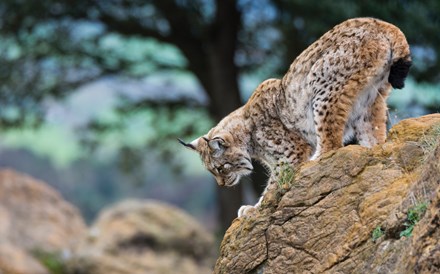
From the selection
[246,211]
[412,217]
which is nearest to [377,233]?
[412,217]

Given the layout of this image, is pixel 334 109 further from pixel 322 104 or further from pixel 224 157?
pixel 224 157

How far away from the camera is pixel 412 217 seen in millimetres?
7703

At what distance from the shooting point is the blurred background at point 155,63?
74.7 ft

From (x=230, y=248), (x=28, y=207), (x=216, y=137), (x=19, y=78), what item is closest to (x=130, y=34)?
(x=19, y=78)

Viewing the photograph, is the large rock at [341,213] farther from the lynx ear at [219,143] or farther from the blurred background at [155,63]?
the blurred background at [155,63]

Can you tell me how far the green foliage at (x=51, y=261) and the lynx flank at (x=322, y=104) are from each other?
10.6 m

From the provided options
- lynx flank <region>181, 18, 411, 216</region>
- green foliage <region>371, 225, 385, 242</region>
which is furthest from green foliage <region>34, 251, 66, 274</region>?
green foliage <region>371, 225, 385, 242</region>

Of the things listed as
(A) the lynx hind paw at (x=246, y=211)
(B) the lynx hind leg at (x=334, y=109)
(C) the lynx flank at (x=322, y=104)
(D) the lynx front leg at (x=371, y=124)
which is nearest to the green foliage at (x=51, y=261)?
(C) the lynx flank at (x=322, y=104)

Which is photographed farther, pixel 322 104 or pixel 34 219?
pixel 34 219

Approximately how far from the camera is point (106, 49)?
2603cm

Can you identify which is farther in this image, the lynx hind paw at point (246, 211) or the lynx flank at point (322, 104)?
the lynx flank at point (322, 104)

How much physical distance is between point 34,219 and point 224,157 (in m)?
13.5

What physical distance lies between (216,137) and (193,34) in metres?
14.5

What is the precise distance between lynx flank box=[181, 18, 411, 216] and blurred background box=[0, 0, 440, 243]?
31.3 feet
